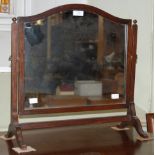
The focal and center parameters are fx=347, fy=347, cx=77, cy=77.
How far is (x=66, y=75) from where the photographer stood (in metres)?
1.36

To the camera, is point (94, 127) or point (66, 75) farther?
point (94, 127)

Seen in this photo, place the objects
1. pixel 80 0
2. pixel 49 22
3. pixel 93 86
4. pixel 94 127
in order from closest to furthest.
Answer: pixel 49 22, pixel 93 86, pixel 94 127, pixel 80 0

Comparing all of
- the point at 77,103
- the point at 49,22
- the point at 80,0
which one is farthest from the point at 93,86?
the point at 80,0

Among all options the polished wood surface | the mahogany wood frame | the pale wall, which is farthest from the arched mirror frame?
the pale wall

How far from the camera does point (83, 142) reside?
1338mm

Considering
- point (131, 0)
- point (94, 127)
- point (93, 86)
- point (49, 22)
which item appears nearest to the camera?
point (49, 22)

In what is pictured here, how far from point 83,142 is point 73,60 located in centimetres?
32

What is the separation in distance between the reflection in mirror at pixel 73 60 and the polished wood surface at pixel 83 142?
144mm

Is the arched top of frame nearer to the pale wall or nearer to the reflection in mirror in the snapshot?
the reflection in mirror

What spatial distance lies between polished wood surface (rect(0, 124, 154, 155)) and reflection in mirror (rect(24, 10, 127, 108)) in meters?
0.14

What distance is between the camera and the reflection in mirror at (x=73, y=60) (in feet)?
4.26

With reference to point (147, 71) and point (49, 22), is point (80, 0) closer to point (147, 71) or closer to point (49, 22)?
point (147, 71)

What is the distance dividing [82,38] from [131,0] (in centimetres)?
48

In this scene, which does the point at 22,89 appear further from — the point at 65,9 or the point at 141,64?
the point at 141,64
